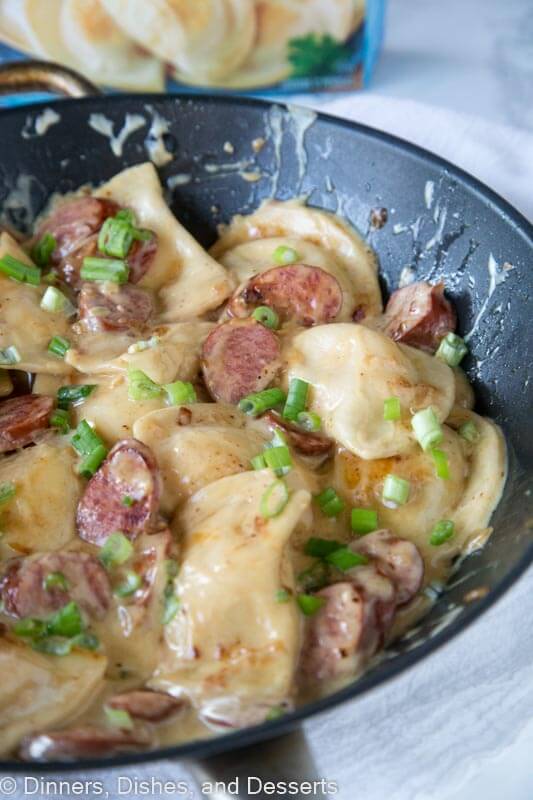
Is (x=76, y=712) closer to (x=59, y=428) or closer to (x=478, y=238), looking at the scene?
(x=59, y=428)

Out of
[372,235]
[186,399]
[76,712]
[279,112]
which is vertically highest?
[279,112]

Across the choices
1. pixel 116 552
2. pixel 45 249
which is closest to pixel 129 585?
pixel 116 552

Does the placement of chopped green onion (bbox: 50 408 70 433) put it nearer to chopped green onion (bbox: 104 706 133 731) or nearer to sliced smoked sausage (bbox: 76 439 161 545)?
sliced smoked sausage (bbox: 76 439 161 545)

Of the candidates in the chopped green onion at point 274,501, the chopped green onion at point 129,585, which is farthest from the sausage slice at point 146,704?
the chopped green onion at point 274,501

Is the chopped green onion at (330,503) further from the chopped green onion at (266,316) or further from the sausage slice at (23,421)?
the sausage slice at (23,421)

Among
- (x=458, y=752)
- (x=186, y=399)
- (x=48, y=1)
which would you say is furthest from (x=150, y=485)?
(x=48, y=1)

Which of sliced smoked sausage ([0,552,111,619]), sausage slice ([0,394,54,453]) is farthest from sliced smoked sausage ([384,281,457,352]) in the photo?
sliced smoked sausage ([0,552,111,619])

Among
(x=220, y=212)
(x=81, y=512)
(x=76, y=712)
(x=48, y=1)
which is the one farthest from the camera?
(x=48, y=1)
